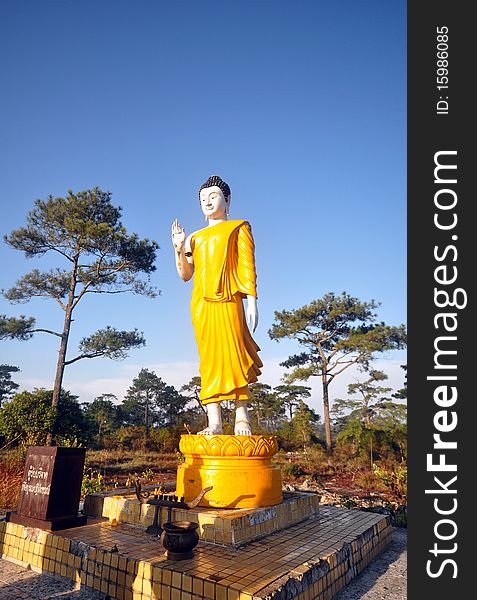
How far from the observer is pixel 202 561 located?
352 centimetres

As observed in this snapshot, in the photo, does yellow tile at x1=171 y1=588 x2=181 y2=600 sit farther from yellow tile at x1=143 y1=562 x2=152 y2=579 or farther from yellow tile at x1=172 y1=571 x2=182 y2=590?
yellow tile at x1=143 y1=562 x2=152 y2=579

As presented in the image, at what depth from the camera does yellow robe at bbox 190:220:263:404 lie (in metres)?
5.43

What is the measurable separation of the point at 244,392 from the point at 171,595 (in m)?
2.57

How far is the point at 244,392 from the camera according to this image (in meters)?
5.46

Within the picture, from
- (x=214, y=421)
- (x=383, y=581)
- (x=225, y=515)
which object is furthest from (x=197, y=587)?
→ (x=214, y=421)

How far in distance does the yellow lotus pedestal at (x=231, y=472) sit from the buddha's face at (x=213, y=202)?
297 cm

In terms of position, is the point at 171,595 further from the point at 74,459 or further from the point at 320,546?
the point at 74,459

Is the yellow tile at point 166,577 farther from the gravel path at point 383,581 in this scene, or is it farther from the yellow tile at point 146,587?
the gravel path at point 383,581

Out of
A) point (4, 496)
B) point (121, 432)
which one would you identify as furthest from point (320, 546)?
point (121, 432)

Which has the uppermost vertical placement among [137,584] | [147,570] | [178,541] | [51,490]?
[51,490]

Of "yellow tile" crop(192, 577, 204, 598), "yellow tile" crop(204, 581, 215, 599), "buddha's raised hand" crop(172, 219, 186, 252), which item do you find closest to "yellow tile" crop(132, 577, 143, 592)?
"yellow tile" crop(192, 577, 204, 598)

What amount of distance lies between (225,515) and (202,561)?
72 centimetres

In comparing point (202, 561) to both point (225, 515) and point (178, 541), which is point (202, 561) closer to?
point (178, 541)

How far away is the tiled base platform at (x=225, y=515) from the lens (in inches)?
159
